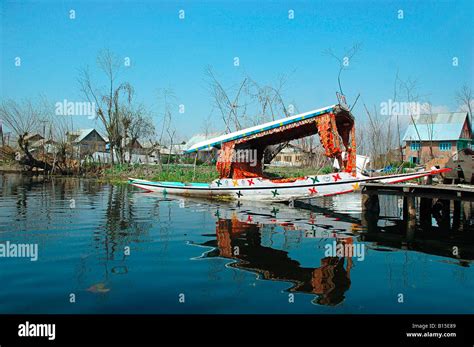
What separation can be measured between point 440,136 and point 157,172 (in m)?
35.9

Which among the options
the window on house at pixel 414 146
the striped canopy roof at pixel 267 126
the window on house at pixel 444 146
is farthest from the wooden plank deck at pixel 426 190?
the window on house at pixel 444 146

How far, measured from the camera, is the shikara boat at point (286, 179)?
1684 cm

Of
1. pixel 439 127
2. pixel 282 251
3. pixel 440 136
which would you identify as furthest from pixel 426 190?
pixel 439 127

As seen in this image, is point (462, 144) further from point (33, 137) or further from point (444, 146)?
point (33, 137)

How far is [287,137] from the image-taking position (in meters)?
21.3

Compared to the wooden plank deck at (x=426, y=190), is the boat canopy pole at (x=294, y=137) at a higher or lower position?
higher

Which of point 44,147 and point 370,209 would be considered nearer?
point 370,209

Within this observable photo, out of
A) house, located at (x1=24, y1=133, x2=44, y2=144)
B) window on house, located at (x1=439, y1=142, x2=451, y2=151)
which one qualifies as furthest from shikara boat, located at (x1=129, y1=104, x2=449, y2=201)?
window on house, located at (x1=439, y1=142, x2=451, y2=151)

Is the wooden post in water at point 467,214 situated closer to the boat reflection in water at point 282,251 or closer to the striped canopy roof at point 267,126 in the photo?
the boat reflection in water at point 282,251

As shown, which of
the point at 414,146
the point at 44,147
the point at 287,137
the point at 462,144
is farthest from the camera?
the point at 414,146

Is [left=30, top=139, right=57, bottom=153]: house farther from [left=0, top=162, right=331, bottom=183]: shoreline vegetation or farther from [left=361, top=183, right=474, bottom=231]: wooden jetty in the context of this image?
[left=361, top=183, right=474, bottom=231]: wooden jetty

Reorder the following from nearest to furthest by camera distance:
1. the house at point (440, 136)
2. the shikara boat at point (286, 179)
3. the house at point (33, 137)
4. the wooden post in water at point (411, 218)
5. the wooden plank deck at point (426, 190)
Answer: the wooden plank deck at point (426, 190) → the wooden post in water at point (411, 218) → the shikara boat at point (286, 179) → the house at point (33, 137) → the house at point (440, 136)

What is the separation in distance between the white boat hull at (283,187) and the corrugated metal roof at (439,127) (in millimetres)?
37886
